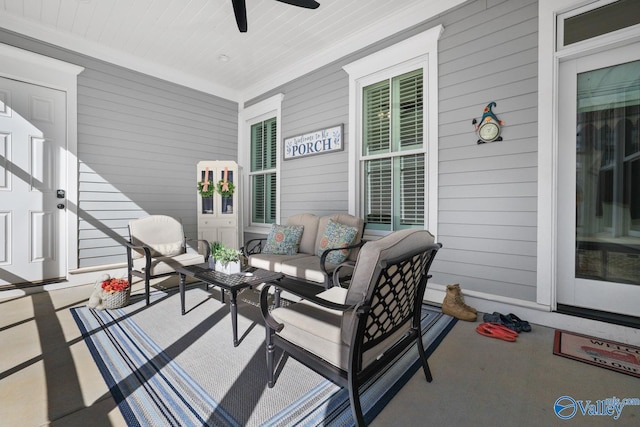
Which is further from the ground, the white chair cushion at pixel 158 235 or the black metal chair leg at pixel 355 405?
the white chair cushion at pixel 158 235

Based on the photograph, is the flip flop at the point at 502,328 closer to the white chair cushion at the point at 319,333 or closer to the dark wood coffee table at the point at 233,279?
the white chair cushion at the point at 319,333

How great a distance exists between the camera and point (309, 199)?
14.7 feet

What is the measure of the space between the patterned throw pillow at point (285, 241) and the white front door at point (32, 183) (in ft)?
9.18

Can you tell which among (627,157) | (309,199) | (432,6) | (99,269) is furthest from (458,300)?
(99,269)

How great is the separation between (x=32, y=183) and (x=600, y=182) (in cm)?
613

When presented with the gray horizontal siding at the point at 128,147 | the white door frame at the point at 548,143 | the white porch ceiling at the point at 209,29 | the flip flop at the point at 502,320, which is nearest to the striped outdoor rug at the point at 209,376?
the flip flop at the point at 502,320

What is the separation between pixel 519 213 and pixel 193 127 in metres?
4.93

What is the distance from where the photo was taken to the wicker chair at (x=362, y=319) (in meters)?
1.27

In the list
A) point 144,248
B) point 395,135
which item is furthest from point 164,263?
point 395,135

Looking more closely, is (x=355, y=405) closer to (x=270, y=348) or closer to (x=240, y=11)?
(x=270, y=348)

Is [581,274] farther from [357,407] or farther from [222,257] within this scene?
[222,257]

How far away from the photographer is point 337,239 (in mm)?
3268

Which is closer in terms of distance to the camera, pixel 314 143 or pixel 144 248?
pixel 144 248

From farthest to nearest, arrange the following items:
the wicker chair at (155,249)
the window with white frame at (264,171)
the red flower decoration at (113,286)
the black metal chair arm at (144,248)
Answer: the window with white frame at (264,171)
the wicker chair at (155,249)
the black metal chair arm at (144,248)
the red flower decoration at (113,286)
